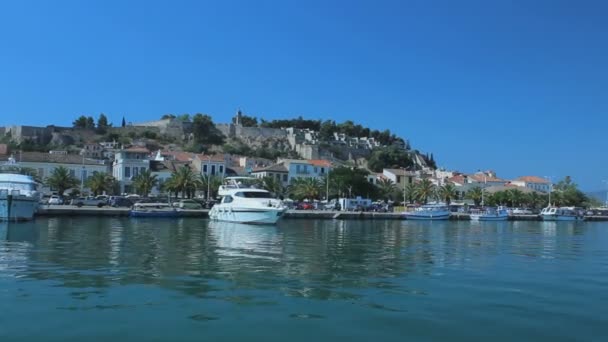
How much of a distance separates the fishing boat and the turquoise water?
60.1ft

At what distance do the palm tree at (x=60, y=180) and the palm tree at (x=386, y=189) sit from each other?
51481mm

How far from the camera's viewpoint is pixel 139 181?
78875mm

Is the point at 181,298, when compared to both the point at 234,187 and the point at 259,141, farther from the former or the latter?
the point at 259,141

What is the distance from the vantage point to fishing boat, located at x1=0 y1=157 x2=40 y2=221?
4238 centimetres

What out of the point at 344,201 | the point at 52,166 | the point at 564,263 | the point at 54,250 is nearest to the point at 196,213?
the point at 344,201

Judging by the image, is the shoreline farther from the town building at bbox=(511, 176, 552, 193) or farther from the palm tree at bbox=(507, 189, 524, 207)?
the town building at bbox=(511, 176, 552, 193)

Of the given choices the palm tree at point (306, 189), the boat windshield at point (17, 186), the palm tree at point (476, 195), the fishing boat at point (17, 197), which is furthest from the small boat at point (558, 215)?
the boat windshield at point (17, 186)

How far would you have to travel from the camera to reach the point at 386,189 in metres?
103

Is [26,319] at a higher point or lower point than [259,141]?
lower

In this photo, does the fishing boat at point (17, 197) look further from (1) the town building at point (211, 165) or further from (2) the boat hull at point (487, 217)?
(2) the boat hull at point (487, 217)

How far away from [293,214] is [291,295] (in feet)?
172

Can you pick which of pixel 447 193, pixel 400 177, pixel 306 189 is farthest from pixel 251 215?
pixel 400 177

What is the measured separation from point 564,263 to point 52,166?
246 ft

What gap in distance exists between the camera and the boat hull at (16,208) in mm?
42281
